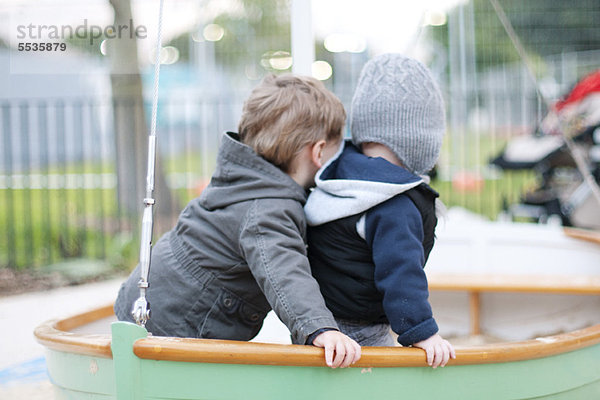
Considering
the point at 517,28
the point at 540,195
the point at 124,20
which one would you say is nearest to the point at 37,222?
the point at 124,20

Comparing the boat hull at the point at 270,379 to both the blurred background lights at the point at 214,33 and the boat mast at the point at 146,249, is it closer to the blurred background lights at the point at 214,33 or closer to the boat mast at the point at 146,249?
the boat mast at the point at 146,249

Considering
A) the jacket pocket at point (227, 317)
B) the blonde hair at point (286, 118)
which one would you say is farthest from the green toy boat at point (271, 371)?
the blonde hair at point (286, 118)

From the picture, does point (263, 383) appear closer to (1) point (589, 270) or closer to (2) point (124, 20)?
(1) point (589, 270)

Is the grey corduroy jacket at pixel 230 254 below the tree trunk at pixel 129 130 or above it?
below

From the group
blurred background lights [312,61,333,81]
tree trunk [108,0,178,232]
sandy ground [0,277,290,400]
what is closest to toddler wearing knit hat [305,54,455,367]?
sandy ground [0,277,290,400]

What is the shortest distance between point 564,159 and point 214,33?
6524mm

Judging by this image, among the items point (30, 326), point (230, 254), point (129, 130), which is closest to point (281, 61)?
point (129, 130)

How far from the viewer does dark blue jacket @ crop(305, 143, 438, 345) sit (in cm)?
140

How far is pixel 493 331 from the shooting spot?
124 inches

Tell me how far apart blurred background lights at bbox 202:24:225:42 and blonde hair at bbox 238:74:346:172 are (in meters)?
8.57

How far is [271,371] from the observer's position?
136 cm

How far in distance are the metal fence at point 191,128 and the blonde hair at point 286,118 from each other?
3.65m

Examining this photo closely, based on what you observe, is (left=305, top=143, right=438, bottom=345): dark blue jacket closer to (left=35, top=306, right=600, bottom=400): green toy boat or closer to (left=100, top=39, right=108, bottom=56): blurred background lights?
(left=35, top=306, right=600, bottom=400): green toy boat

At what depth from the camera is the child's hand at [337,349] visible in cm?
132
